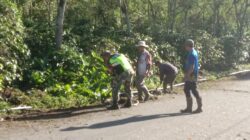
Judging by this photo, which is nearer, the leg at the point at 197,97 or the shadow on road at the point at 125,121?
the shadow on road at the point at 125,121

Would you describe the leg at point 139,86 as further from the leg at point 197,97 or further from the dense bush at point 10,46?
the dense bush at point 10,46

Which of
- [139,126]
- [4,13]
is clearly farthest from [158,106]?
[4,13]

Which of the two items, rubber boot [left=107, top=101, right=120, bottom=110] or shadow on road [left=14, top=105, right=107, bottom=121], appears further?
rubber boot [left=107, top=101, right=120, bottom=110]

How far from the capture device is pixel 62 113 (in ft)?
35.4

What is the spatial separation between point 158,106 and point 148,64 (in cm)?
129

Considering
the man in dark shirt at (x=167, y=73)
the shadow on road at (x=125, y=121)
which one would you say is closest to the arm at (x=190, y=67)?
the shadow on road at (x=125, y=121)

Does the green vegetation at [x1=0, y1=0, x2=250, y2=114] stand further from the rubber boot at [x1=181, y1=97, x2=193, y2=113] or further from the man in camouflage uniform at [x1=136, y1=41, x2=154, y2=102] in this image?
the rubber boot at [x1=181, y1=97, x2=193, y2=113]

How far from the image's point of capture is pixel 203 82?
18.7 m

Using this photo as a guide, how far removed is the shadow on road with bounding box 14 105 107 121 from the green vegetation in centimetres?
54

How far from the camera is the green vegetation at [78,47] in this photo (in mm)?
12102

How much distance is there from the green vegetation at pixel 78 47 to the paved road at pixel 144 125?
56.8 inches

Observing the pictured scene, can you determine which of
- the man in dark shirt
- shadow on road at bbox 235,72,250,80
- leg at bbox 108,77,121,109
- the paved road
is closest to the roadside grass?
the paved road

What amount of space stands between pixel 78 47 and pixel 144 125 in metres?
6.43

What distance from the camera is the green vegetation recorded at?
39.7 ft
